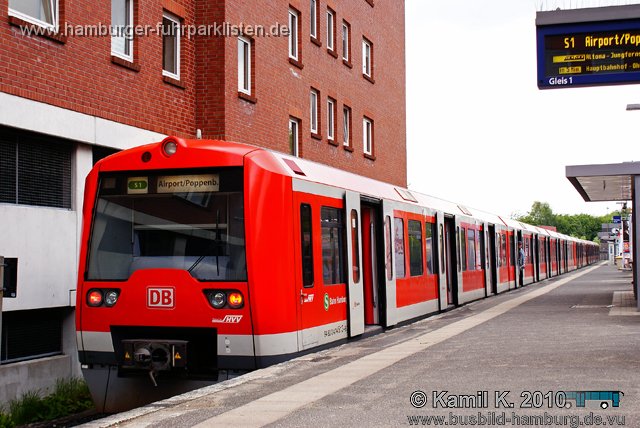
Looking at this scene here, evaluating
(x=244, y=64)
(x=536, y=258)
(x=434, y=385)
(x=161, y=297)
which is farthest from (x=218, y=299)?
(x=536, y=258)

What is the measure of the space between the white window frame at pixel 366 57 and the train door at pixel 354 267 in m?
17.3

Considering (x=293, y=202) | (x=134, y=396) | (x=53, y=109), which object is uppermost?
(x=53, y=109)

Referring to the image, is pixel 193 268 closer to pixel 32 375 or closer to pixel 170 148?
pixel 170 148

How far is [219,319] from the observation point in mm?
9508

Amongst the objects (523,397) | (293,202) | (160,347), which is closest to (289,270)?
(293,202)

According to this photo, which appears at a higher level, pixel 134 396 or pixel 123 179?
pixel 123 179

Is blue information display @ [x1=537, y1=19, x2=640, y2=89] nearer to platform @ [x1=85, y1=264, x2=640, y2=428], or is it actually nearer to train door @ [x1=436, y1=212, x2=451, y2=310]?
platform @ [x1=85, y1=264, x2=640, y2=428]

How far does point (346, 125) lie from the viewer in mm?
27922

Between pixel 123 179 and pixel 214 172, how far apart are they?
1158mm

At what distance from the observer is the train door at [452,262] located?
2075 cm

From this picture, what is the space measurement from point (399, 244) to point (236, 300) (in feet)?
21.7

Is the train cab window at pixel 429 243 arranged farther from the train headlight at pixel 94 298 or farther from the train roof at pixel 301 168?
the train headlight at pixel 94 298

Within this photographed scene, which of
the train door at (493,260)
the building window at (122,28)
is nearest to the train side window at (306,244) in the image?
the building window at (122,28)

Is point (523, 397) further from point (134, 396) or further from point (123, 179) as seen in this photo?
point (123, 179)
